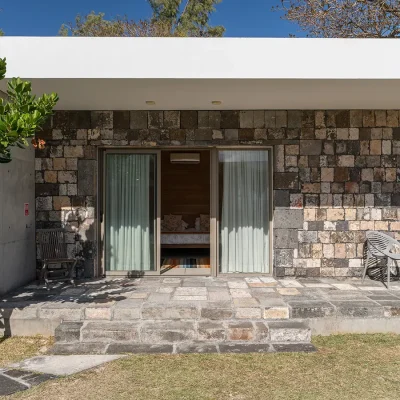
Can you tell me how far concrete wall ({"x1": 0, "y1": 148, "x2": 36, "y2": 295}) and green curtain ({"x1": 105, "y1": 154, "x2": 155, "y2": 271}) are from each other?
109 cm

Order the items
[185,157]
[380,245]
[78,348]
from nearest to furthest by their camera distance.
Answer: [78,348] → [380,245] → [185,157]

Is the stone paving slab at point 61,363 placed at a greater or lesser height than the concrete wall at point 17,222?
lesser

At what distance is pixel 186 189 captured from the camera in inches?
380

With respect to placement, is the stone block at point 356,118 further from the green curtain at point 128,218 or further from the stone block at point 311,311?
the green curtain at point 128,218

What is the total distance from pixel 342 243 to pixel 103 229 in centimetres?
362

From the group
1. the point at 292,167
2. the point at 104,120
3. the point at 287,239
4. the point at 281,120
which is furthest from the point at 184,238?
the point at 281,120

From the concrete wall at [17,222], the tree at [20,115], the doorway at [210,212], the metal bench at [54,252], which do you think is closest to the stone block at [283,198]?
the doorway at [210,212]

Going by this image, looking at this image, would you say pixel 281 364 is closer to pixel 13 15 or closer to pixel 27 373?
pixel 27 373

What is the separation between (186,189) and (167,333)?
5.87m

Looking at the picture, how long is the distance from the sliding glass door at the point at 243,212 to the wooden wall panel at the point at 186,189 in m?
3.45

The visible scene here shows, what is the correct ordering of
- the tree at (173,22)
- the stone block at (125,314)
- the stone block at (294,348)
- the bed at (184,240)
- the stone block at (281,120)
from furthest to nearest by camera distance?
1. the tree at (173,22)
2. the bed at (184,240)
3. the stone block at (281,120)
4. the stone block at (125,314)
5. the stone block at (294,348)

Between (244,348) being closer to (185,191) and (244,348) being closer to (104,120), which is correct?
(104,120)

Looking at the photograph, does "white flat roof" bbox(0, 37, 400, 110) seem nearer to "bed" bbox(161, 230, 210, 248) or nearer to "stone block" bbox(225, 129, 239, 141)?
"stone block" bbox(225, 129, 239, 141)

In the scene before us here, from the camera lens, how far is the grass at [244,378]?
9.78ft
